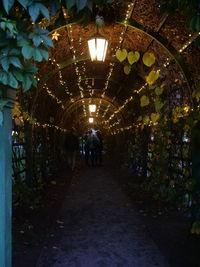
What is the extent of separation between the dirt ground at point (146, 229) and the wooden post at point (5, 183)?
1.43m

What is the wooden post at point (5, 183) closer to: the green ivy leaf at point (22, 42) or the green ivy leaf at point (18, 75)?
the green ivy leaf at point (18, 75)

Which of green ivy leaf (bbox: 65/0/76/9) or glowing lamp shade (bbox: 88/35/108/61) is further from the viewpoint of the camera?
glowing lamp shade (bbox: 88/35/108/61)

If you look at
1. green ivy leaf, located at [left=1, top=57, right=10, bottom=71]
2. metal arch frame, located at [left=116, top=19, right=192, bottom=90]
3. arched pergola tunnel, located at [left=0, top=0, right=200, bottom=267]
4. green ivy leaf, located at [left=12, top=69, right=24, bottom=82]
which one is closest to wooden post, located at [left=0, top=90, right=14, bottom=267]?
arched pergola tunnel, located at [left=0, top=0, right=200, bottom=267]

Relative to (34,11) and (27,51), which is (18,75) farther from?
(34,11)

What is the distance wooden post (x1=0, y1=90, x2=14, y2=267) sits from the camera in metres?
3.24

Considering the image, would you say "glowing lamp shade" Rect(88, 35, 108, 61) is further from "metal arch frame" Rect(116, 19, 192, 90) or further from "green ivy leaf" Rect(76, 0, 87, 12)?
"green ivy leaf" Rect(76, 0, 87, 12)

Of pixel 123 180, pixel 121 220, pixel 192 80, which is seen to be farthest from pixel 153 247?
pixel 123 180

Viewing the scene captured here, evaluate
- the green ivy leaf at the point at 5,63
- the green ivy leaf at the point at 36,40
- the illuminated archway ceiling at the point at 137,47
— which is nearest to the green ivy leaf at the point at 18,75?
the green ivy leaf at the point at 5,63

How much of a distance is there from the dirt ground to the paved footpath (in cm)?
10

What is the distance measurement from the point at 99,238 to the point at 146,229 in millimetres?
934

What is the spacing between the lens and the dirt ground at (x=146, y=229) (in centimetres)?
492

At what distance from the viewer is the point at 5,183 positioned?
3.27 m

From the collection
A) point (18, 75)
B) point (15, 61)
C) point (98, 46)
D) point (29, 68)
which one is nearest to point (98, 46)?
point (98, 46)

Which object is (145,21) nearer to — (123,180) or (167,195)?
(167,195)
